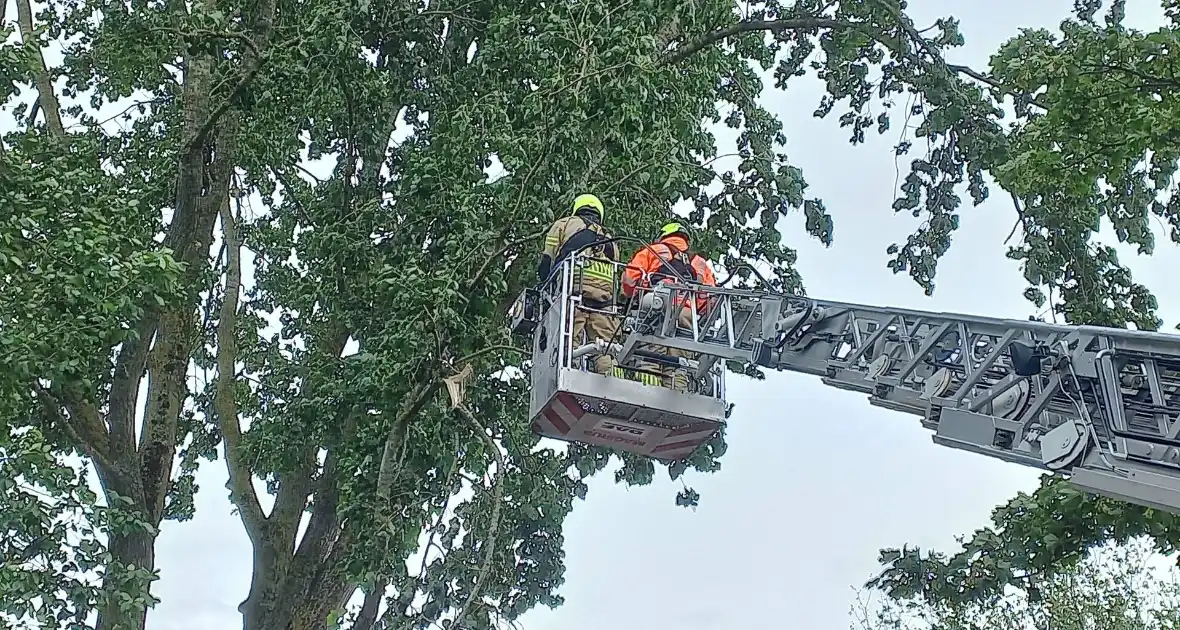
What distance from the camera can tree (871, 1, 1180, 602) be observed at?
26.6ft

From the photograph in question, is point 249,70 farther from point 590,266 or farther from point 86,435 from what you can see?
point 590,266

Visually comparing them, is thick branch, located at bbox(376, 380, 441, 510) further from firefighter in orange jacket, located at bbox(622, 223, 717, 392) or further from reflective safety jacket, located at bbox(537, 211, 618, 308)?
firefighter in orange jacket, located at bbox(622, 223, 717, 392)

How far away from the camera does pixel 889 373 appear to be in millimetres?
5695

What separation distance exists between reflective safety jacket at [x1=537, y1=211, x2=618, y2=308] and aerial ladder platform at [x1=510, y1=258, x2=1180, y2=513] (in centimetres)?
9

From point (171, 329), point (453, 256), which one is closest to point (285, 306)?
point (171, 329)

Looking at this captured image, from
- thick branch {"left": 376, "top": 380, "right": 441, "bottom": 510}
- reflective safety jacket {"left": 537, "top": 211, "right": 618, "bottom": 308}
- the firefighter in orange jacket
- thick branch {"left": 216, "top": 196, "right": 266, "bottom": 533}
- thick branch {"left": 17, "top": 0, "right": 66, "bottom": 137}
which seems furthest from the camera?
thick branch {"left": 17, "top": 0, "right": 66, "bottom": 137}

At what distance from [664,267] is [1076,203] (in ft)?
14.1

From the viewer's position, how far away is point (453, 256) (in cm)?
945

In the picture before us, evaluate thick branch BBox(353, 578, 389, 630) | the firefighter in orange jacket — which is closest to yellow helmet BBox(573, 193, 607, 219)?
the firefighter in orange jacket

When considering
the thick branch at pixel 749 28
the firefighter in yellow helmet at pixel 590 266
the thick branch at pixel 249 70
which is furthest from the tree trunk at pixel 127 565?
the thick branch at pixel 749 28

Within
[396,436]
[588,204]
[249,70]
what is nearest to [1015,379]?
[588,204]

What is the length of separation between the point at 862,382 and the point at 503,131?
4.47 meters

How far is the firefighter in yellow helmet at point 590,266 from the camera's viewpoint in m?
8.05

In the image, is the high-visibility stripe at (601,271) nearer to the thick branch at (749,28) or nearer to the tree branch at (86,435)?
the thick branch at (749,28)
